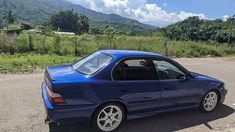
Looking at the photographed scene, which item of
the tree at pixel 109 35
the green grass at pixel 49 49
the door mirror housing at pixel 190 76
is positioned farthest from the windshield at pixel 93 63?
the tree at pixel 109 35

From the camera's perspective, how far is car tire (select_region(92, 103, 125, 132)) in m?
4.88

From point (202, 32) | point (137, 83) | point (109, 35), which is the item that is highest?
point (202, 32)

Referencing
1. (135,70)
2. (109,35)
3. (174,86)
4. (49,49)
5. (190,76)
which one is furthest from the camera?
(109,35)

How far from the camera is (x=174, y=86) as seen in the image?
18.6 ft

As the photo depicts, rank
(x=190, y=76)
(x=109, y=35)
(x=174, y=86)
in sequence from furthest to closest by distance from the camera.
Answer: (x=109, y=35) < (x=190, y=76) < (x=174, y=86)

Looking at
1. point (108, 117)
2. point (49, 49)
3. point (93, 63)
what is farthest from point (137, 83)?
point (49, 49)

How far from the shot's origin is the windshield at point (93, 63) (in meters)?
5.20

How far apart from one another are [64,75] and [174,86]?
86.4 inches

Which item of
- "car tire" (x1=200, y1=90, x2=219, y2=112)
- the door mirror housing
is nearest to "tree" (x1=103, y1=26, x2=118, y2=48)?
"car tire" (x1=200, y1=90, x2=219, y2=112)

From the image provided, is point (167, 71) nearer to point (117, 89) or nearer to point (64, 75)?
point (117, 89)

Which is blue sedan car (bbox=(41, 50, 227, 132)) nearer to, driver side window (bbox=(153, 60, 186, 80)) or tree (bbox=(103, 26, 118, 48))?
driver side window (bbox=(153, 60, 186, 80))

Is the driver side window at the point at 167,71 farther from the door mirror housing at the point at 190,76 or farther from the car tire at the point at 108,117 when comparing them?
the car tire at the point at 108,117

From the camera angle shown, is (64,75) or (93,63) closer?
(64,75)

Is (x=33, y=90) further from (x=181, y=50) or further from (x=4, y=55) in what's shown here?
(x=181, y=50)
